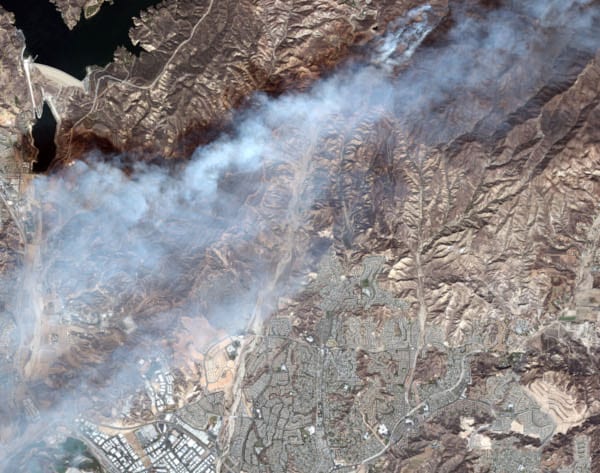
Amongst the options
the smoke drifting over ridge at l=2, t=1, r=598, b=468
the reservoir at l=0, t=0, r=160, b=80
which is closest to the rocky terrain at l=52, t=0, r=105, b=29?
the reservoir at l=0, t=0, r=160, b=80

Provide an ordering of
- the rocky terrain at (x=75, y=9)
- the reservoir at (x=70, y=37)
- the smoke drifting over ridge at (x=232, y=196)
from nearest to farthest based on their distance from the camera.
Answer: the smoke drifting over ridge at (x=232, y=196)
the reservoir at (x=70, y=37)
the rocky terrain at (x=75, y=9)

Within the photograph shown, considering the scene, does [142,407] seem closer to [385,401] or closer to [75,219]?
[75,219]

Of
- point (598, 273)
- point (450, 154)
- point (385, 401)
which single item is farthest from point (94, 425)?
point (598, 273)

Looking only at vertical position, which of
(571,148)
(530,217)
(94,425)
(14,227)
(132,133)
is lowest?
(94,425)

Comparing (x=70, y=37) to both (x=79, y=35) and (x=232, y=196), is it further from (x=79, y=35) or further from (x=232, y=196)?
(x=232, y=196)

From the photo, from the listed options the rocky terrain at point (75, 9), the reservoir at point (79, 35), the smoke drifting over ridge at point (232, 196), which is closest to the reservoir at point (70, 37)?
the reservoir at point (79, 35)

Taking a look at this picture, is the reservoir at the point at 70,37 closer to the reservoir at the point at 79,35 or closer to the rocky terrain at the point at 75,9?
the reservoir at the point at 79,35

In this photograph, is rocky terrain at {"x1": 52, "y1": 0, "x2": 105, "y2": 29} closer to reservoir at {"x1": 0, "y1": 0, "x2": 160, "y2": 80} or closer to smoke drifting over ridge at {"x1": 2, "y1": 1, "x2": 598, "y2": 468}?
reservoir at {"x1": 0, "y1": 0, "x2": 160, "y2": 80}

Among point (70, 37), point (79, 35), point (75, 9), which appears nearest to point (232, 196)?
point (79, 35)
